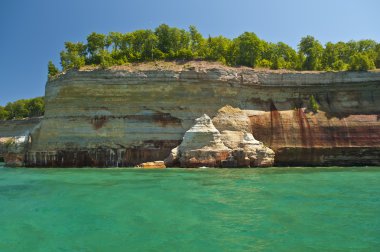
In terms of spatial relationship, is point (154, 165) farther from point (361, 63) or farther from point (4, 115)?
point (4, 115)

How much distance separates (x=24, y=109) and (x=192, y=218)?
89.6 meters

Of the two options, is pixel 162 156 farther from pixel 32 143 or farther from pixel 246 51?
pixel 246 51

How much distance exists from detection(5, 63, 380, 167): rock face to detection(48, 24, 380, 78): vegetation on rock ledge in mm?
3903

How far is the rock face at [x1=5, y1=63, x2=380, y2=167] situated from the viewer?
1513 inches

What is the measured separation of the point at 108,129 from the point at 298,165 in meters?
21.3

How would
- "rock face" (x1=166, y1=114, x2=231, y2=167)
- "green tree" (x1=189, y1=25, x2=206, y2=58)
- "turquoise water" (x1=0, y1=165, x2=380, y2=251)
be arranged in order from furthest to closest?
"green tree" (x1=189, y1=25, x2=206, y2=58) < "rock face" (x1=166, y1=114, x2=231, y2=167) < "turquoise water" (x1=0, y1=165, x2=380, y2=251)

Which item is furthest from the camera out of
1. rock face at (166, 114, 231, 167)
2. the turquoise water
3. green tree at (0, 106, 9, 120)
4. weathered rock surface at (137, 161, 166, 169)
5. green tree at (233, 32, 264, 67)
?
green tree at (0, 106, 9, 120)

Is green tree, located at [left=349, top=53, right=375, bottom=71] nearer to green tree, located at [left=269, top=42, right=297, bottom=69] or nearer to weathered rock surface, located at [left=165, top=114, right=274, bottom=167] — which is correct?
green tree, located at [left=269, top=42, right=297, bottom=69]

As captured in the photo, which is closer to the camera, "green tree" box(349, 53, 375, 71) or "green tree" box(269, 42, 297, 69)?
"green tree" box(349, 53, 375, 71)

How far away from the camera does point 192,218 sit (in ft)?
41.6

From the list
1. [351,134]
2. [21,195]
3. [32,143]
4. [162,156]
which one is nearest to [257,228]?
[21,195]

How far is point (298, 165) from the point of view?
39031mm

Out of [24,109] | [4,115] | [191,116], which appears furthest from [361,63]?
[4,115]

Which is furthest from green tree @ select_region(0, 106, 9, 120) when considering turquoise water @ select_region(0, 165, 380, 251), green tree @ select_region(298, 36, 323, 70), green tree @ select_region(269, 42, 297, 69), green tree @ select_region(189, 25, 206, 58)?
turquoise water @ select_region(0, 165, 380, 251)
